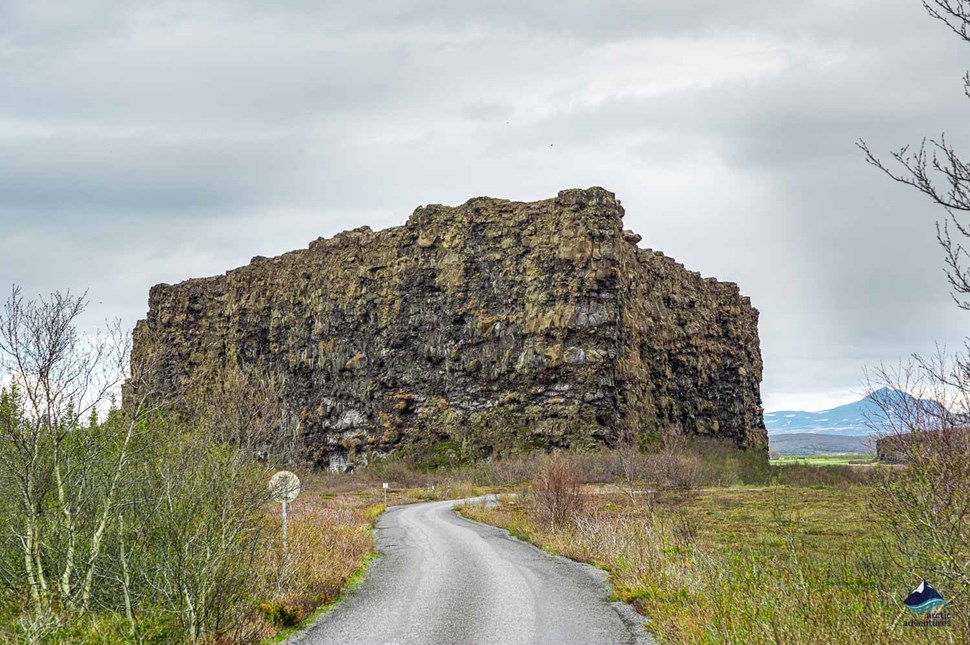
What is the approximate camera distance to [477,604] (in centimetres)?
1457

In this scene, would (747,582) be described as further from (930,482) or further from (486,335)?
(486,335)

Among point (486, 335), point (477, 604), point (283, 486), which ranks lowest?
point (477, 604)

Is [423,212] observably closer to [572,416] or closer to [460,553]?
[572,416]

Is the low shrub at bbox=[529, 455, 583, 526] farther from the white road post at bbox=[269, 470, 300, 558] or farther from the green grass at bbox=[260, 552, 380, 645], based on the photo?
the white road post at bbox=[269, 470, 300, 558]

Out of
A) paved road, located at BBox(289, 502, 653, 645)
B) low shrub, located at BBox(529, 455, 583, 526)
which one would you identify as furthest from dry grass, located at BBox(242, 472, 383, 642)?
low shrub, located at BBox(529, 455, 583, 526)

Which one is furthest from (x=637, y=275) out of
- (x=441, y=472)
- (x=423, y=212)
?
(x=441, y=472)

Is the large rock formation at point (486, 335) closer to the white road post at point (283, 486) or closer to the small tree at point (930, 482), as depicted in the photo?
the white road post at point (283, 486)

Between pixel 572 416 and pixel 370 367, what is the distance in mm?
27397

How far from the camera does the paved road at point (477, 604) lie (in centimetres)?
1209

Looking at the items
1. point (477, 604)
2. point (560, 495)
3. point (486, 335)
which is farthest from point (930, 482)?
point (486, 335)

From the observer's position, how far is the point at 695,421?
9831 centimetres

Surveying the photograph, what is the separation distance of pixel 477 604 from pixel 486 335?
68487 millimetres

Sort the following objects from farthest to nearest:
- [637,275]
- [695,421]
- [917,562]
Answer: [695,421] → [637,275] → [917,562]

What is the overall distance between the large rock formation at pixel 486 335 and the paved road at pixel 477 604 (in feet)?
167
